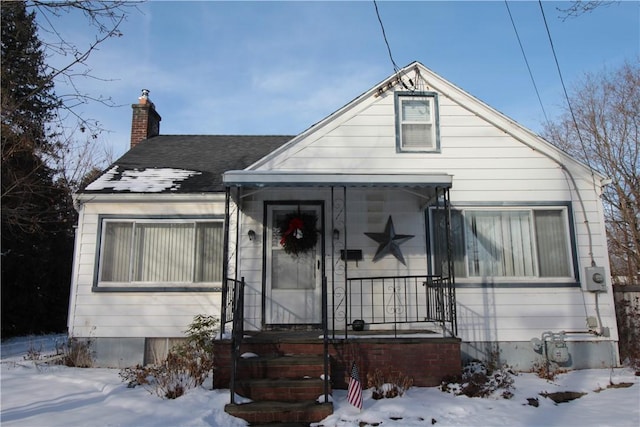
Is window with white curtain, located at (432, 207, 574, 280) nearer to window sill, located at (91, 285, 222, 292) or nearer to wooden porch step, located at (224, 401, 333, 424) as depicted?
wooden porch step, located at (224, 401, 333, 424)

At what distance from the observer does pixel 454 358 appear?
6625mm

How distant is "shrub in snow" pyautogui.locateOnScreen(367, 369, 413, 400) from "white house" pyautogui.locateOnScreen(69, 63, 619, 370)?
114 centimetres

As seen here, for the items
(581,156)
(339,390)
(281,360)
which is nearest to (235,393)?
(281,360)

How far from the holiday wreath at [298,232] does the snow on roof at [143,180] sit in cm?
257

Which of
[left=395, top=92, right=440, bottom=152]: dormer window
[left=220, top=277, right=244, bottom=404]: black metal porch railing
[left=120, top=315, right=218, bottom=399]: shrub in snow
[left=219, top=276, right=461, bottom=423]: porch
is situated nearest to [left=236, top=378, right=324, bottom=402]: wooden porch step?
[left=219, top=276, right=461, bottom=423]: porch

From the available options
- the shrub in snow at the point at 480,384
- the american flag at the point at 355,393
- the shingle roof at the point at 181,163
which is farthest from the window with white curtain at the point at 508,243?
the shingle roof at the point at 181,163

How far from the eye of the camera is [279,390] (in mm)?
5949

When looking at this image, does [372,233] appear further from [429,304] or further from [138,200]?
[138,200]

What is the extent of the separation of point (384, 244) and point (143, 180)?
5.14 metres

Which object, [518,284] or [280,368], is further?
[518,284]

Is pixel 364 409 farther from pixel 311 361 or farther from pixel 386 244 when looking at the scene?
pixel 386 244

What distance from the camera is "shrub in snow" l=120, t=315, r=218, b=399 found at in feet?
20.4

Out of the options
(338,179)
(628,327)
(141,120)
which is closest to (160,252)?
(338,179)

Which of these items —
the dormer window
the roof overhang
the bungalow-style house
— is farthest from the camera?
the dormer window
